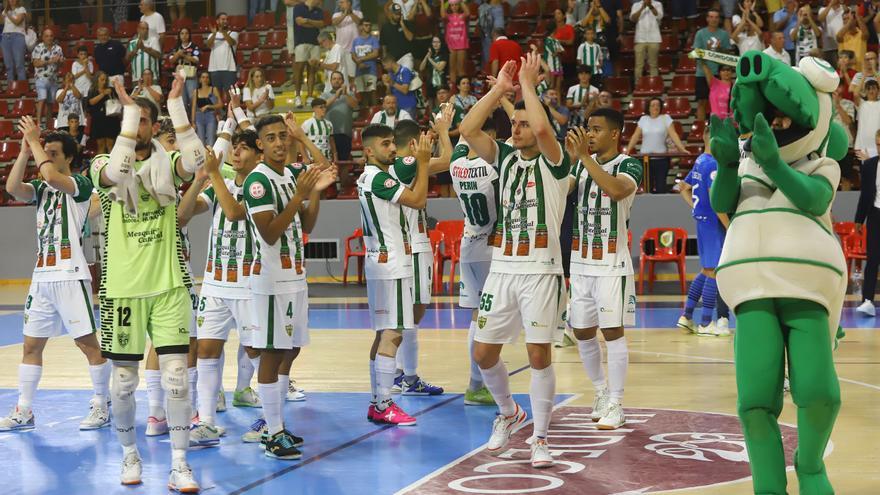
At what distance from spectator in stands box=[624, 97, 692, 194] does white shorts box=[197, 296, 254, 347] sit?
11103 mm

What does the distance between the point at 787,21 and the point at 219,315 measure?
1416cm

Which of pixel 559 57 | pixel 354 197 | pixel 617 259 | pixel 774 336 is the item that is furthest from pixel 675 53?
pixel 774 336

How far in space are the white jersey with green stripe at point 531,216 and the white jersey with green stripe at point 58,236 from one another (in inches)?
129

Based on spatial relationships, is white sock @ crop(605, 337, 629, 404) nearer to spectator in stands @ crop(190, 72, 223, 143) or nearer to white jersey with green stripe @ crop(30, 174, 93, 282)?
white jersey with green stripe @ crop(30, 174, 93, 282)

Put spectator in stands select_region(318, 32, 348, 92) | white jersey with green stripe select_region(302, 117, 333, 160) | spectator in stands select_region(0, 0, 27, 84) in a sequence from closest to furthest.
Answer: white jersey with green stripe select_region(302, 117, 333, 160)
spectator in stands select_region(318, 32, 348, 92)
spectator in stands select_region(0, 0, 27, 84)

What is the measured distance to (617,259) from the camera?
759 cm

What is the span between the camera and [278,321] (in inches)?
267

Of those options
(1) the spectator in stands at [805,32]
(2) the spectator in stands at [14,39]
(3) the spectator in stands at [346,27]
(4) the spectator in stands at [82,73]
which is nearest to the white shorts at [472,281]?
(1) the spectator in stands at [805,32]

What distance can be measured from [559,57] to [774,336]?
48.8ft

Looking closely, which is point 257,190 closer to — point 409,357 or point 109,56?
point 409,357

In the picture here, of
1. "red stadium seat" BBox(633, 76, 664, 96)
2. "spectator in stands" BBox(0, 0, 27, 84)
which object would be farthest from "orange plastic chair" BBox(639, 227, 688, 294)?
"spectator in stands" BBox(0, 0, 27, 84)

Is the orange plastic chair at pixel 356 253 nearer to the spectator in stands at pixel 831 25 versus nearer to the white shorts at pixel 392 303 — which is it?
the spectator in stands at pixel 831 25

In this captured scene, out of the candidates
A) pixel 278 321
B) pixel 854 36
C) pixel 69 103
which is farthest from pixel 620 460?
pixel 69 103

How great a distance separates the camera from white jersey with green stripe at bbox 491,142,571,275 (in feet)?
21.5
